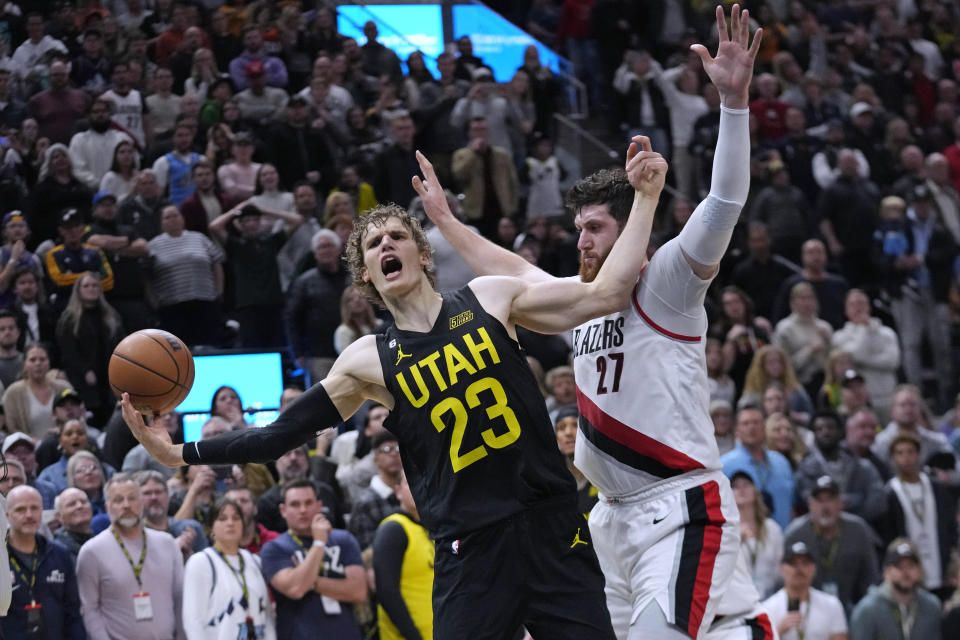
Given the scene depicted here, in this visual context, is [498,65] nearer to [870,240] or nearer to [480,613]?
[870,240]

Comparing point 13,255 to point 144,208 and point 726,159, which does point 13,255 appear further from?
point 726,159

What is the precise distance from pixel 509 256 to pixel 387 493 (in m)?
4.23

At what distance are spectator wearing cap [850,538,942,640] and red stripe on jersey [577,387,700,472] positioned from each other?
19.5ft

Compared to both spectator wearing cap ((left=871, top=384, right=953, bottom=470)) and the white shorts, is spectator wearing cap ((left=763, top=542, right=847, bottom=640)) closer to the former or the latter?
spectator wearing cap ((left=871, top=384, right=953, bottom=470))

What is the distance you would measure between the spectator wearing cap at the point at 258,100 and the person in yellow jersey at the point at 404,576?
27.1 feet

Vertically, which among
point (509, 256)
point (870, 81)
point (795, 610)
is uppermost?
point (509, 256)

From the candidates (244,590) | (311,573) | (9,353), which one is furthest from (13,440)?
(311,573)

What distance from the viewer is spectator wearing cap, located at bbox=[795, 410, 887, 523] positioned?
43.1ft

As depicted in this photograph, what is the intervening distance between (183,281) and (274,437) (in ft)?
28.6

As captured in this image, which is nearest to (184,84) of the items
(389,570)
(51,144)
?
(51,144)

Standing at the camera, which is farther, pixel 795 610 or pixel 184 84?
pixel 184 84

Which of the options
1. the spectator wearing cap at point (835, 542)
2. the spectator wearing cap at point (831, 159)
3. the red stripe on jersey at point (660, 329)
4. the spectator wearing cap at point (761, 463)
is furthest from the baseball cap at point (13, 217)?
the spectator wearing cap at point (831, 159)

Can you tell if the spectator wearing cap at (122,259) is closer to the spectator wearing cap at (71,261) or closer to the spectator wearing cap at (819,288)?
the spectator wearing cap at (71,261)

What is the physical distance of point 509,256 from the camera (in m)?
7.08
